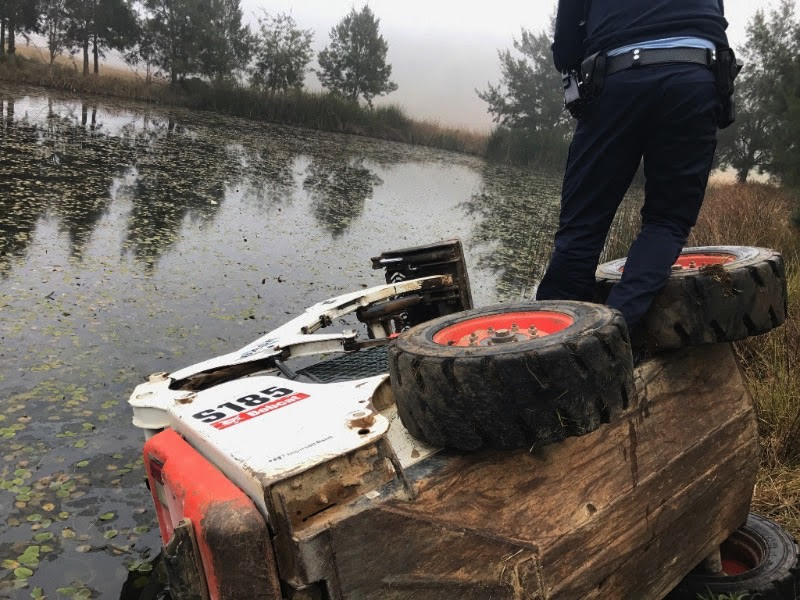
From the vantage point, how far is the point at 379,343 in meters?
2.81

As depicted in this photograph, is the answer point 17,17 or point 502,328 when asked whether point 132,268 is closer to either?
point 502,328

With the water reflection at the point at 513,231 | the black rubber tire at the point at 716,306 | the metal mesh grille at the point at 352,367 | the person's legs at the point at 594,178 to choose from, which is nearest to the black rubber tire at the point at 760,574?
the black rubber tire at the point at 716,306

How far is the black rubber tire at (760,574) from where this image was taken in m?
2.06

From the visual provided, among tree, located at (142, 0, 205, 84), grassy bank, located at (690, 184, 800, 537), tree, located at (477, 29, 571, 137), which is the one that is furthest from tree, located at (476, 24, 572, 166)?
grassy bank, located at (690, 184, 800, 537)

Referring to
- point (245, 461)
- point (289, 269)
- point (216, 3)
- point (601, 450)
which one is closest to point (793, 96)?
point (289, 269)

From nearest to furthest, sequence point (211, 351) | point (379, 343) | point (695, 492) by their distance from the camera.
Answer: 1. point (695, 492)
2. point (379, 343)
3. point (211, 351)

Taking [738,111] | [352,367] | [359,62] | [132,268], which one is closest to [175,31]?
[359,62]

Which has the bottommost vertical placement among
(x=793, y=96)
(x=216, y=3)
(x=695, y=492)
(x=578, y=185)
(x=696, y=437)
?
(x=695, y=492)

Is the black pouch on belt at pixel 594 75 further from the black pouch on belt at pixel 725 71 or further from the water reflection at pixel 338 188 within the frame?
the water reflection at pixel 338 188

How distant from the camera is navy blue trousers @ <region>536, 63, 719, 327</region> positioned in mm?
2061

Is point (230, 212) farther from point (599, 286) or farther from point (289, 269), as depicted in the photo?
point (599, 286)

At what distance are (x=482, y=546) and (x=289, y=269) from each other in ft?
19.0

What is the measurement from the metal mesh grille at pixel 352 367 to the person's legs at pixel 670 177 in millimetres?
860

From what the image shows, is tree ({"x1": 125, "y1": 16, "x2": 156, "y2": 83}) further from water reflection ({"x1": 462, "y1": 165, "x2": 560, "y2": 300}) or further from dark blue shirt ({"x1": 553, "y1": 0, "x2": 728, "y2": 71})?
dark blue shirt ({"x1": 553, "y1": 0, "x2": 728, "y2": 71})
